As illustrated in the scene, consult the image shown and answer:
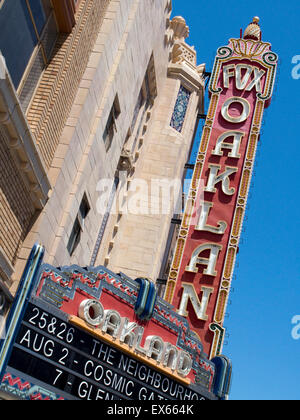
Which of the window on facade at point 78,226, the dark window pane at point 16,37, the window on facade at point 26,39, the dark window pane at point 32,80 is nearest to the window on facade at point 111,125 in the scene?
the window on facade at point 78,226

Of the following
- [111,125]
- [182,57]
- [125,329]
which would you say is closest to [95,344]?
[125,329]

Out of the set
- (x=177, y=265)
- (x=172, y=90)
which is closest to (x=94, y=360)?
(x=177, y=265)

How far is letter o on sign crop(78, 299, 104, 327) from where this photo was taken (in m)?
14.2

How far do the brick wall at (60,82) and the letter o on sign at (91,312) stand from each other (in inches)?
166

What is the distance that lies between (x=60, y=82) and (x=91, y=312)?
6.34 m

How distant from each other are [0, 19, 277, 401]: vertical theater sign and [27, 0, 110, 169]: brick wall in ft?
12.5

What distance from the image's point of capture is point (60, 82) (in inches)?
642

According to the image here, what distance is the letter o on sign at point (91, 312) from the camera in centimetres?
1420

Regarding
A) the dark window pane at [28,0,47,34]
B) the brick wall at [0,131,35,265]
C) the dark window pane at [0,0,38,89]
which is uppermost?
the dark window pane at [28,0,47,34]

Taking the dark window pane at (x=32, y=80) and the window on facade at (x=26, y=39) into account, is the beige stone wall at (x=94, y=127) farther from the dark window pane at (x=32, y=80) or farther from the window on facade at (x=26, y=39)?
the window on facade at (x=26, y=39)

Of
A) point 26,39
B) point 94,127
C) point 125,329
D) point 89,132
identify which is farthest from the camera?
point 94,127

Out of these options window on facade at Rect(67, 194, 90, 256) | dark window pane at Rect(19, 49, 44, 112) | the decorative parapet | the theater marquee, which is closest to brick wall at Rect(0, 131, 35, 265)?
the theater marquee

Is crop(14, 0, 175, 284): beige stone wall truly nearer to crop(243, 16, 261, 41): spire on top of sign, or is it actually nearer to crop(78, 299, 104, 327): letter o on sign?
crop(78, 299, 104, 327): letter o on sign

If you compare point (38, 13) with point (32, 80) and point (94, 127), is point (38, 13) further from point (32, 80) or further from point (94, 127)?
point (94, 127)
